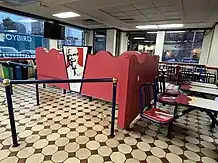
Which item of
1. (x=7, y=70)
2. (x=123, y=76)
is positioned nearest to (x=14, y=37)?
(x=7, y=70)

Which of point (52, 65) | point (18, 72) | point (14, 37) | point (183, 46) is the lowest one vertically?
point (18, 72)

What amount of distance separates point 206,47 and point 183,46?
1.16m

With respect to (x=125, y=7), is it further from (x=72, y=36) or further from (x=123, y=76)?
(x=72, y=36)

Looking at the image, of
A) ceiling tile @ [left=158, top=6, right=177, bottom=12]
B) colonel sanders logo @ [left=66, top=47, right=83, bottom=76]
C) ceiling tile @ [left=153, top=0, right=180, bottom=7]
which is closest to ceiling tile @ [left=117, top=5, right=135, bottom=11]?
ceiling tile @ [left=153, top=0, right=180, bottom=7]

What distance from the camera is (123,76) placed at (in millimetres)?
2516

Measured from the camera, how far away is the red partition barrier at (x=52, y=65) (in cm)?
431

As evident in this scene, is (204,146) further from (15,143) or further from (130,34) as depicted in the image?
(130,34)

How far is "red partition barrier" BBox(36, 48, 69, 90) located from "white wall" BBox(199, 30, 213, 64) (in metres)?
7.27

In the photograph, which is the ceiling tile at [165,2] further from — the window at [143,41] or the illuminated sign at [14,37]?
the illuminated sign at [14,37]

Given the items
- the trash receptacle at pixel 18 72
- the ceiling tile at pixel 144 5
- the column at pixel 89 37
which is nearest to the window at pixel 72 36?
the column at pixel 89 37

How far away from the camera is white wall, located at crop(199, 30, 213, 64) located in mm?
7597

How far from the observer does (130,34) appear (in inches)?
389

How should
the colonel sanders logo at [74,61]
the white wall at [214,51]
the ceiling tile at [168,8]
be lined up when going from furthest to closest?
1. the white wall at [214,51]
2. the ceiling tile at [168,8]
3. the colonel sanders logo at [74,61]

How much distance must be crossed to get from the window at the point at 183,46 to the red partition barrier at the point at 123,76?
5.95 m
